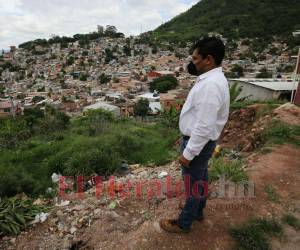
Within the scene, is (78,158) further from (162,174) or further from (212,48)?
(212,48)

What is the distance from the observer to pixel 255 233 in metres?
2.44

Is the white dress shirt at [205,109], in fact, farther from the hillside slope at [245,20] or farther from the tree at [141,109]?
the hillside slope at [245,20]

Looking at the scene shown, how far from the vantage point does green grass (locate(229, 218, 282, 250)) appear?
2.35 metres

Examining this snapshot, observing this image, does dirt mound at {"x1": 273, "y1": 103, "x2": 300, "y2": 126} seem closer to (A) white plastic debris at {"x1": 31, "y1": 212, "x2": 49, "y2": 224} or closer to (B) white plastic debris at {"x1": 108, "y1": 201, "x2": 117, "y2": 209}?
(B) white plastic debris at {"x1": 108, "y1": 201, "x2": 117, "y2": 209}

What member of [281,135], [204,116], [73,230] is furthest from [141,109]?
[204,116]

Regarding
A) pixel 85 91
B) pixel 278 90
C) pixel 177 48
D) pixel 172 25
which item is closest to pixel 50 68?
pixel 85 91

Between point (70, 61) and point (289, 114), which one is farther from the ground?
point (289, 114)

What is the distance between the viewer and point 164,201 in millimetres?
2992

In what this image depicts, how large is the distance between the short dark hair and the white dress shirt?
94mm

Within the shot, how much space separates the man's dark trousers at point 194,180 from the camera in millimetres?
2039

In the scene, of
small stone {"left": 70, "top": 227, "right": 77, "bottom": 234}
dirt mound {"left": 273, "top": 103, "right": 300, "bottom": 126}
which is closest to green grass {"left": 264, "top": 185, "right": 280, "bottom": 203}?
small stone {"left": 70, "top": 227, "right": 77, "bottom": 234}

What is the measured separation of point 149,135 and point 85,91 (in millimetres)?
40508

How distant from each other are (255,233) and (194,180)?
813mm

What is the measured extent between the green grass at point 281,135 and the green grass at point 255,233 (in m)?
2.07
